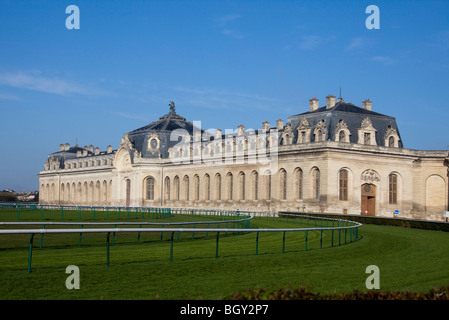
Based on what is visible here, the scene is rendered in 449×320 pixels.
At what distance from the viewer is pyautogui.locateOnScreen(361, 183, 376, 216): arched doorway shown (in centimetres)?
6088

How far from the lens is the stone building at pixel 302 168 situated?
196ft

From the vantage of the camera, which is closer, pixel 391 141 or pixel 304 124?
pixel 304 124

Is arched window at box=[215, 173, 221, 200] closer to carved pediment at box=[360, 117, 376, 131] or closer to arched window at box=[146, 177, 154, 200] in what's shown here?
arched window at box=[146, 177, 154, 200]

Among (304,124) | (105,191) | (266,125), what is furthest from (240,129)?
(105,191)

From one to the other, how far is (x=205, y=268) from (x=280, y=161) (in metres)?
47.1

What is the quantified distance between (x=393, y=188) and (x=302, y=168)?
10.4m

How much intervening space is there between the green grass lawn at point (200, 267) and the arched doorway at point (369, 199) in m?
34.0

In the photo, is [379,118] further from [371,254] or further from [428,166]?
[371,254]

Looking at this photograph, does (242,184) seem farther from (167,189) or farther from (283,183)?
(167,189)

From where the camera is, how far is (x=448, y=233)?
3766 cm

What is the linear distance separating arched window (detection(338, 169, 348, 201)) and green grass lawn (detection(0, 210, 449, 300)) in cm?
3175

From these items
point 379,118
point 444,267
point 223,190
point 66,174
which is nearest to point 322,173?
point 379,118

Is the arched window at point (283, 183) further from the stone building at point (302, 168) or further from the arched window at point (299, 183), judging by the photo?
the arched window at point (299, 183)

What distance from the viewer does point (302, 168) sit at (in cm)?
6125
